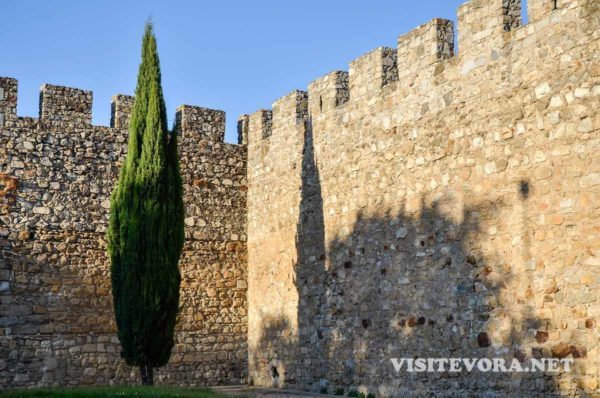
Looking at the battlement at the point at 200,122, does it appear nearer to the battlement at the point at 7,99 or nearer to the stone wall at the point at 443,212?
the stone wall at the point at 443,212

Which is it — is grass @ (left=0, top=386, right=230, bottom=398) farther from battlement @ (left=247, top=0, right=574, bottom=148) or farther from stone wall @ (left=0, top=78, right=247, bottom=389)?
battlement @ (left=247, top=0, right=574, bottom=148)

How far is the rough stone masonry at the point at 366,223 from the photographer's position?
29.9 feet

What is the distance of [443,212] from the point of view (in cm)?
1071

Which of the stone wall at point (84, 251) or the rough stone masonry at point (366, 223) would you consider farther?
Answer: the stone wall at point (84, 251)

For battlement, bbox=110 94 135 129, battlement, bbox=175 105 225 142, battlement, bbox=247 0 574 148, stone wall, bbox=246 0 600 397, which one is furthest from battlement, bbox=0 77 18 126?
battlement, bbox=247 0 574 148

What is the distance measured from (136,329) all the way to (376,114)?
4.54 metres

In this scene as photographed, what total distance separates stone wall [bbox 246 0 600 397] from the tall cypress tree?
2.28 m

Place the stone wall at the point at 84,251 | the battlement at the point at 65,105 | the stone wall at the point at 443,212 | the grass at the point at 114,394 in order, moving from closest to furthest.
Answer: the stone wall at the point at 443,212
the grass at the point at 114,394
the stone wall at the point at 84,251
the battlement at the point at 65,105

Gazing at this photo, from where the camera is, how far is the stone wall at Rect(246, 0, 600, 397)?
8.95 m

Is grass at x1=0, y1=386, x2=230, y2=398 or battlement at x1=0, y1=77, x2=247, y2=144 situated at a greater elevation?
battlement at x1=0, y1=77, x2=247, y2=144

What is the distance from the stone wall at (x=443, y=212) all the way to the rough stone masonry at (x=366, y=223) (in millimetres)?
27

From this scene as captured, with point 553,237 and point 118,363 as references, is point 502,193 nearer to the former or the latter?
point 553,237

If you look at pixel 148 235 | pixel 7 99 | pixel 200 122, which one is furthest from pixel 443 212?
pixel 7 99

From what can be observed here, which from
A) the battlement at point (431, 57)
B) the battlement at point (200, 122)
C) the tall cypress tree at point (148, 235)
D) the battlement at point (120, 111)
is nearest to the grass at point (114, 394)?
the tall cypress tree at point (148, 235)
